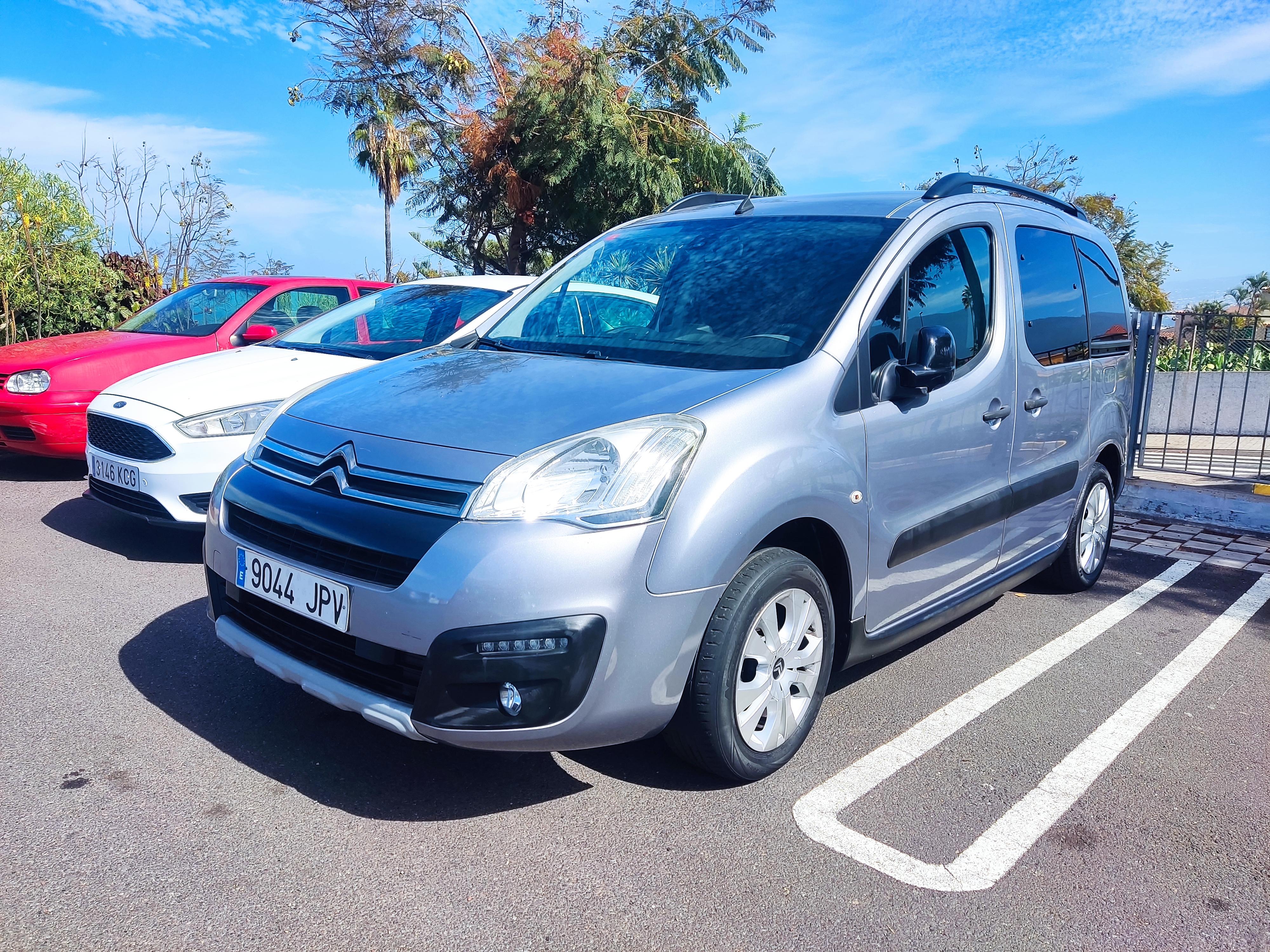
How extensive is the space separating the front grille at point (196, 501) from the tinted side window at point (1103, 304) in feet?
14.3

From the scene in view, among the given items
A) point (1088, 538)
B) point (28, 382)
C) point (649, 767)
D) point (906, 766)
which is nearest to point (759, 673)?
point (649, 767)

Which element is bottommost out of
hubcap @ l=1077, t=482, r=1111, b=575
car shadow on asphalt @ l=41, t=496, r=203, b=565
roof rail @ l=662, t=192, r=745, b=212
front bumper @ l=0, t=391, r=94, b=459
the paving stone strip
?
the paving stone strip

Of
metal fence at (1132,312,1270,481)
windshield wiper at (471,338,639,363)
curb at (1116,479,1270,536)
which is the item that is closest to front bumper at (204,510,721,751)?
windshield wiper at (471,338,639,363)

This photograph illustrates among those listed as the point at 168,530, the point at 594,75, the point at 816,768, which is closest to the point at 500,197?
the point at 594,75

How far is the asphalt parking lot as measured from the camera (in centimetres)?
222

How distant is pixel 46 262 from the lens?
11312 millimetres

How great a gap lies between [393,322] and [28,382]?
2465 millimetres

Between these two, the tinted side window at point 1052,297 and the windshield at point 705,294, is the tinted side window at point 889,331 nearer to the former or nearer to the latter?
the windshield at point 705,294

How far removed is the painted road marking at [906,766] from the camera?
249 cm

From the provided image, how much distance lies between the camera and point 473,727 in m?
2.41

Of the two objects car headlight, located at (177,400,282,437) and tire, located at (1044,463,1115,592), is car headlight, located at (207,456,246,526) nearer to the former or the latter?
car headlight, located at (177,400,282,437)

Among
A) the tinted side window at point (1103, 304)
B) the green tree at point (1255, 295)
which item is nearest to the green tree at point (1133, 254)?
the green tree at point (1255, 295)

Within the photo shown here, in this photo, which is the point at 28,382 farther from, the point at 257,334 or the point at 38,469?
the point at 257,334

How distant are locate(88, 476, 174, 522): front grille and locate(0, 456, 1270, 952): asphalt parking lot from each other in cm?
90
